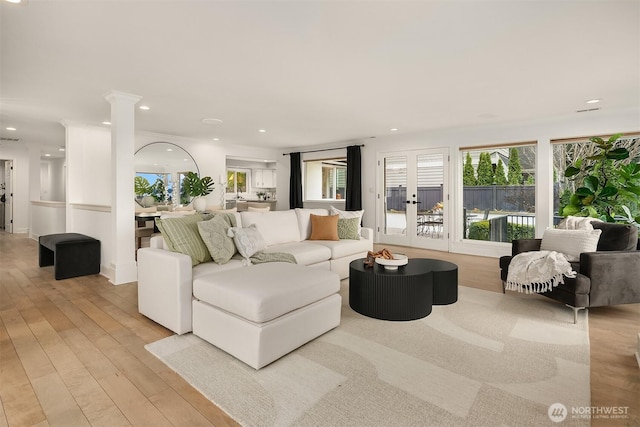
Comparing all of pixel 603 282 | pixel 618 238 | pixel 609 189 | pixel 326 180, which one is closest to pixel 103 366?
pixel 603 282

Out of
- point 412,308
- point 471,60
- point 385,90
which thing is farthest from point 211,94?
point 412,308

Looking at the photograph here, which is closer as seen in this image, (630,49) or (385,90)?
(630,49)

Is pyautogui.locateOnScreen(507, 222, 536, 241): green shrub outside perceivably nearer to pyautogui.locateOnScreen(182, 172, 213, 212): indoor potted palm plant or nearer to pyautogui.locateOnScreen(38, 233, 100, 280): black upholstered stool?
pyautogui.locateOnScreen(182, 172, 213, 212): indoor potted palm plant

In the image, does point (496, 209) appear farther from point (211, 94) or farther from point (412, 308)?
point (211, 94)

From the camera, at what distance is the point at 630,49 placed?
9.17 ft

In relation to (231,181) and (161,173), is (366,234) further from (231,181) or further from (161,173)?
(231,181)

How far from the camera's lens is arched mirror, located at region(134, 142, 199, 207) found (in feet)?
21.2

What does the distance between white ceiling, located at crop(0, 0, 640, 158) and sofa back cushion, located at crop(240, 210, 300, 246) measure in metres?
1.49

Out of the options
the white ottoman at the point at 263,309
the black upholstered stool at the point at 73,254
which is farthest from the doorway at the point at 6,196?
the white ottoman at the point at 263,309

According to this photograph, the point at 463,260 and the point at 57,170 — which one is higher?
the point at 57,170

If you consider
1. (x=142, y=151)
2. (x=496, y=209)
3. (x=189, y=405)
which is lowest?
(x=189, y=405)

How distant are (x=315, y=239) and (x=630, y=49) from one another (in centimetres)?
361

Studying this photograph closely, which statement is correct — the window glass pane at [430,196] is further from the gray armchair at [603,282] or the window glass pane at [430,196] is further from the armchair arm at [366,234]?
the gray armchair at [603,282]

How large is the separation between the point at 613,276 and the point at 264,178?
9.52 m
